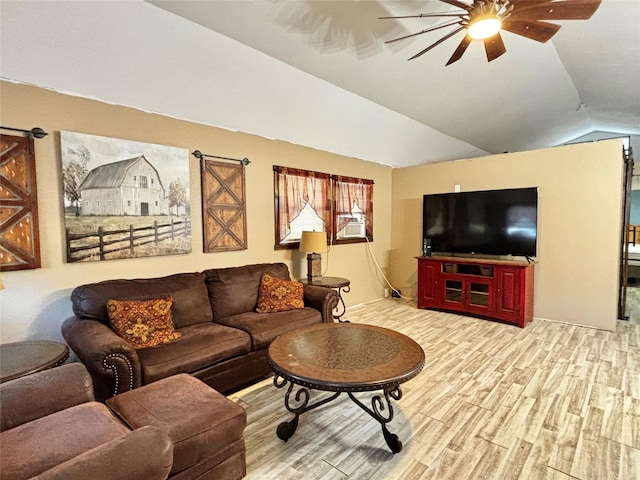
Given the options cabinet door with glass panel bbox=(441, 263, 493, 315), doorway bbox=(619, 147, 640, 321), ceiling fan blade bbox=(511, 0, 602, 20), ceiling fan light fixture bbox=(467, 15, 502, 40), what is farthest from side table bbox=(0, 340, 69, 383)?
doorway bbox=(619, 147, 640, 321)

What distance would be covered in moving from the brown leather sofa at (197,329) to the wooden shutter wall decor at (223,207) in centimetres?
36

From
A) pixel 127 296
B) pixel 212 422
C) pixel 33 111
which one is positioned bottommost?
pixel 212 422

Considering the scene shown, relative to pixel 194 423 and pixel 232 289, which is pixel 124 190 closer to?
pixel 232 289

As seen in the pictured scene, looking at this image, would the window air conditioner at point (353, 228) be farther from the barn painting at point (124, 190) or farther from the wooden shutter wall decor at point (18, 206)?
the wooden shutter wall decor at point (18, 206)

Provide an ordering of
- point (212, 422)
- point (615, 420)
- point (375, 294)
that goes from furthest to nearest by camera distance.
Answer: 1. point (375, 294)
2. point (615, 420)
3. point (212, 422)

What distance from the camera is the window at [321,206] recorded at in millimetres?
4117

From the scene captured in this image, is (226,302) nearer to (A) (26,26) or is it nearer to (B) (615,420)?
(A) (26,26)

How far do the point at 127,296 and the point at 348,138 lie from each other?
3359 millimetres

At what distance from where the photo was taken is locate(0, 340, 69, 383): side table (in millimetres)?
1780

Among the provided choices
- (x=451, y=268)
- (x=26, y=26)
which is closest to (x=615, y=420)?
(x=451, y=268)

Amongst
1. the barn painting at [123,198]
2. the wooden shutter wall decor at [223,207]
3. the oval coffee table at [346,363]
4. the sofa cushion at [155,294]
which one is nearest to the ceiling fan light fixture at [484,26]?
the oval coffee table at [346,363]

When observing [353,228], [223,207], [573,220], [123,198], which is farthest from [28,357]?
[573,220]

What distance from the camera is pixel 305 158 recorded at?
435 centimetres

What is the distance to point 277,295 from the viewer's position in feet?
10.8
